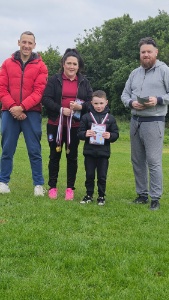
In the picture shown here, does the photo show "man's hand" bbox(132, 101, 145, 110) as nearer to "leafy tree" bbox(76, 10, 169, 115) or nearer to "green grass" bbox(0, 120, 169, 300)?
"green grass" bbox(0, 120, 169, 300)

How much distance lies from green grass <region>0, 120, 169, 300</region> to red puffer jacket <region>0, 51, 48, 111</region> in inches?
65.2

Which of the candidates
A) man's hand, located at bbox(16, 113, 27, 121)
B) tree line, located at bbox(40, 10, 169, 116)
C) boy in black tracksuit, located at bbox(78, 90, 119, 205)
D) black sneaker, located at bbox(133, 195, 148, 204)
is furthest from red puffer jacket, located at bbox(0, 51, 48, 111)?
tree line, located at bbox(40, 10, 169, 116)

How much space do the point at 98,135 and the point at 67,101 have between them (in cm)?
78

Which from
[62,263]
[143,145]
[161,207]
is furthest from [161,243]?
[143,145]

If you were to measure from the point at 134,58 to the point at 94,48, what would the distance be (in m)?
10.8

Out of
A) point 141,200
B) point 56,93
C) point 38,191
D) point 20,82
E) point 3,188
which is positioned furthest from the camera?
point 3,188

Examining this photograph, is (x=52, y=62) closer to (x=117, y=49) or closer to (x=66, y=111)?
(x=117, y=49)

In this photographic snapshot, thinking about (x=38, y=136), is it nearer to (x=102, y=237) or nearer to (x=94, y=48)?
(x=102, y=237)

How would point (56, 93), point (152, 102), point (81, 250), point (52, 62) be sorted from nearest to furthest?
point (81, 250) → point (152, 102) → point (56, 93) → point (52, 62)

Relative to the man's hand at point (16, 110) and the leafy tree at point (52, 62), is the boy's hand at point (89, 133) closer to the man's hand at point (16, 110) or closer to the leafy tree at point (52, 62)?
the man's hand at point (16, 110)

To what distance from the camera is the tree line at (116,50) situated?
48.8 metres

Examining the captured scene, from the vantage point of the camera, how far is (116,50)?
189 feet

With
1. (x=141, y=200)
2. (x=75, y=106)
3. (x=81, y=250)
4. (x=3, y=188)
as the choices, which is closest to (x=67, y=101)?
(x=75, y=106)

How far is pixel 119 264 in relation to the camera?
4473 millimetres
